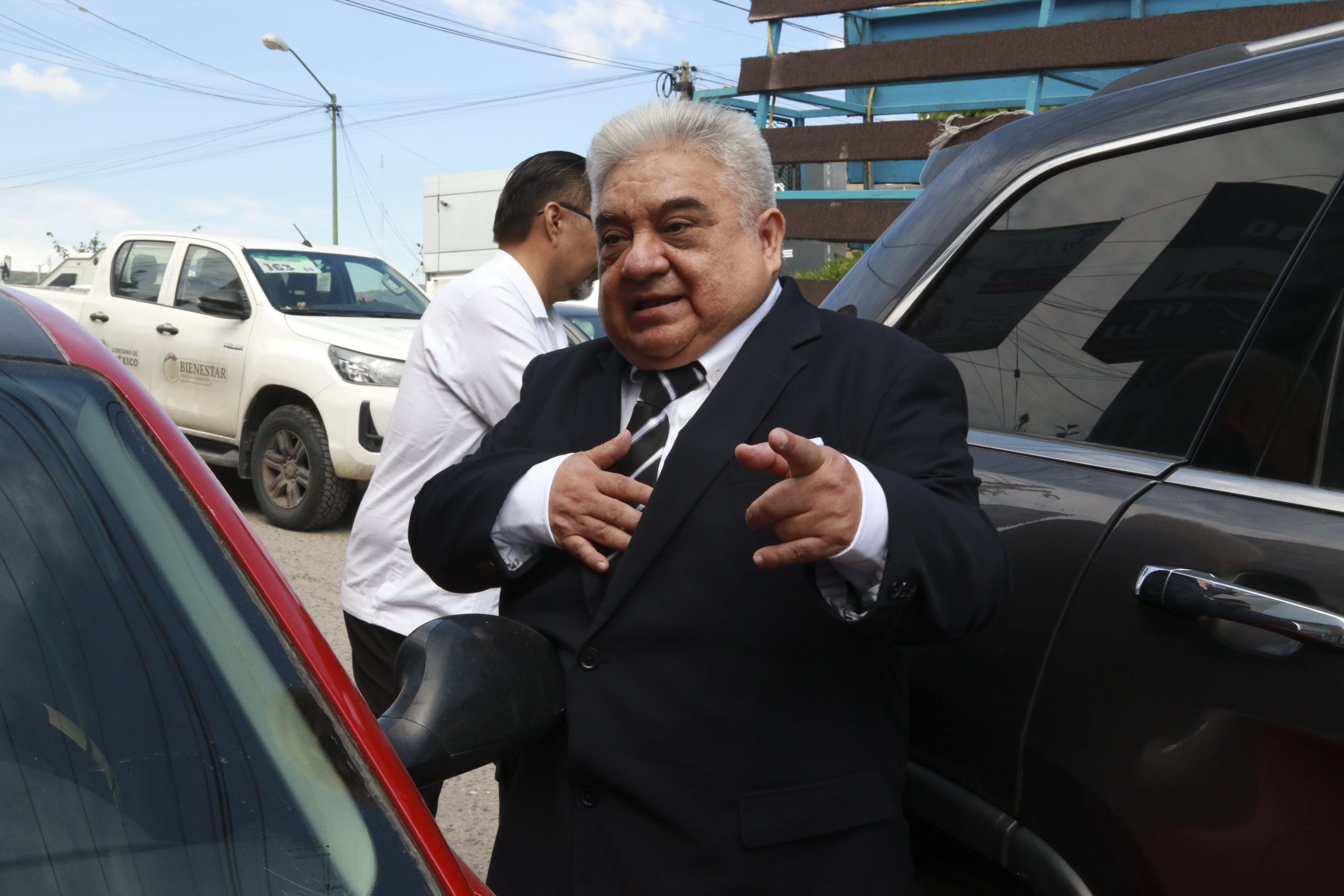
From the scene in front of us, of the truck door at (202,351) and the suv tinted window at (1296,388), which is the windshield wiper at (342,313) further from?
the suv tinted window at (1296,388)

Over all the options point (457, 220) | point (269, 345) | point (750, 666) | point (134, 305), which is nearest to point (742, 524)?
point (750, 666)

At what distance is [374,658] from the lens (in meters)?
2.76

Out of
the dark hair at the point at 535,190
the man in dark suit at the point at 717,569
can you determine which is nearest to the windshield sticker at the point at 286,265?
the dark hair at the point at 535,190

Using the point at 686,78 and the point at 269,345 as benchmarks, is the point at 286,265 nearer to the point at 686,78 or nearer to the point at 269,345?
the point at 269,345

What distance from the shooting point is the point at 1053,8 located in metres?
6.71

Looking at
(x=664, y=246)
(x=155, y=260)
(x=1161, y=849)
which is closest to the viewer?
(x=1161, y=849)

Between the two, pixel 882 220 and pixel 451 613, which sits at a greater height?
pixel 882 220

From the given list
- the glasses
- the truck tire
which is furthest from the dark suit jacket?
the truck tire

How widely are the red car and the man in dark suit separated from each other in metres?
0.37

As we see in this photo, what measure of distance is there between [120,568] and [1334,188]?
1.61 metres

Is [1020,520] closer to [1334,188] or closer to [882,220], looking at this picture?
[1334,188]

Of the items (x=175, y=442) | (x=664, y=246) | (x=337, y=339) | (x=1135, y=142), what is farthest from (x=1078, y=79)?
(x=175, y=442)

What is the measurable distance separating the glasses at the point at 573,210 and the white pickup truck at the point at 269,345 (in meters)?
4.46

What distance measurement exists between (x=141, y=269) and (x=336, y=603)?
4160 millimetres
